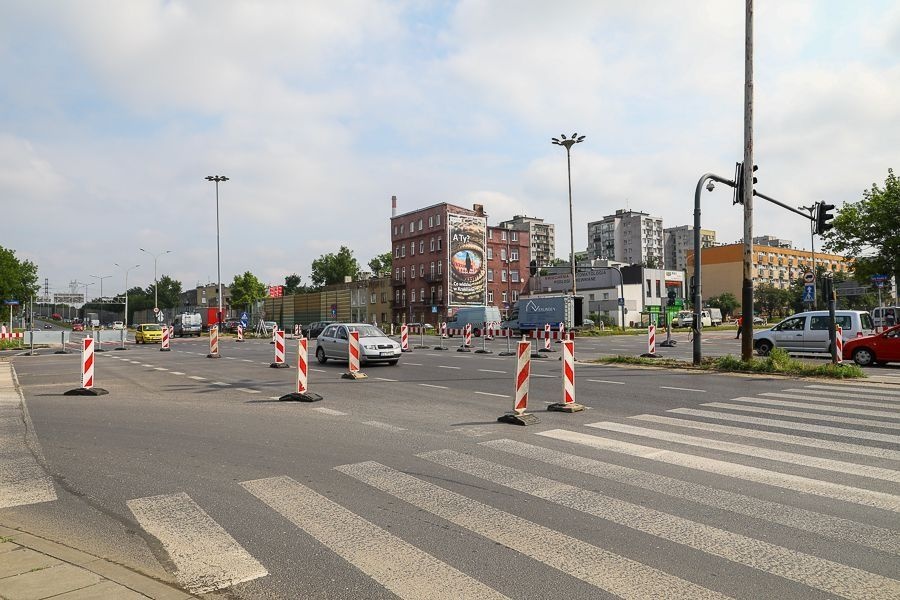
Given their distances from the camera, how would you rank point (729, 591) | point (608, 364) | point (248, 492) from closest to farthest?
point (729, 591)
point (248, 492)
point (608, 364)

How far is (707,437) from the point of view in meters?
8.20

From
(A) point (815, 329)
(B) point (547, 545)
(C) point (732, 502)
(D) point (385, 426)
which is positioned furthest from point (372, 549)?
(A) point (815, 329)

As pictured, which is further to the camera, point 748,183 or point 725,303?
point 725,303

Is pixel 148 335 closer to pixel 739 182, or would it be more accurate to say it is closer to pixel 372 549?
pixel 739 182

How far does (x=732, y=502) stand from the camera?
5352 mm

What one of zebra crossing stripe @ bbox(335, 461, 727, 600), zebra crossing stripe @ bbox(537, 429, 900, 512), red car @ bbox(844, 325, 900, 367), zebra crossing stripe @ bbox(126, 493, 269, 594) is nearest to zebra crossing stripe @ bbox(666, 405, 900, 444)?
zebra crossing stripe @ bbox(537, 429, 900, 512)

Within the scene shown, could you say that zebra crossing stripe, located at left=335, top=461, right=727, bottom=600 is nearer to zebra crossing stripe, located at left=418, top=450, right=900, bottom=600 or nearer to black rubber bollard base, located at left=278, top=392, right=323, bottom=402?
zebra crossing stripe, located at left=418, top=450, right=900, bottom=600

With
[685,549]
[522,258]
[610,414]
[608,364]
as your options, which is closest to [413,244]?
[522,258]

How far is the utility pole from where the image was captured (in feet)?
59.5

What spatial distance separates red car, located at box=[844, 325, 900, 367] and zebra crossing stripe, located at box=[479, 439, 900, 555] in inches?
641

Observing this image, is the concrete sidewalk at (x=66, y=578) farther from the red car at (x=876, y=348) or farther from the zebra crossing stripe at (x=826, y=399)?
the red car at (x=876, y=348)

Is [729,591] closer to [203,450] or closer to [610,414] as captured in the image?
[203,450]

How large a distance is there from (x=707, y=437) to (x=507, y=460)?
9.62ft

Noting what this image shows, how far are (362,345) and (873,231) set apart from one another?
35.7m
